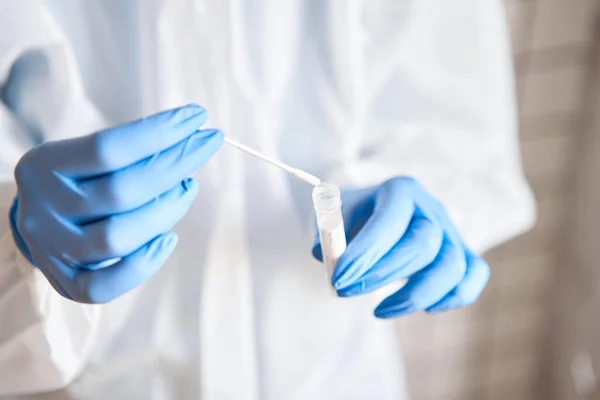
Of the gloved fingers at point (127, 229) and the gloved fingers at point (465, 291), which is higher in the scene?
the gloved fingers at point (127, 229)

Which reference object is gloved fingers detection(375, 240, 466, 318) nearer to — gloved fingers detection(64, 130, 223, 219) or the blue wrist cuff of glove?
gloved fingers detection(64, 130, 223, 219)

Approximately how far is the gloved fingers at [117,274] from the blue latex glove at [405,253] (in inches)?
7.1

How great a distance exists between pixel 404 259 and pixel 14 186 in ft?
1.44

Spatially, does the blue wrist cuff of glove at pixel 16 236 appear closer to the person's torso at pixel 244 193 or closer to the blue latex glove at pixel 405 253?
the person's torso at pixel 244 193

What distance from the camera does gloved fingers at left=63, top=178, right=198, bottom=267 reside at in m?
0.56

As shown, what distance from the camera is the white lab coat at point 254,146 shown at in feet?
2.09

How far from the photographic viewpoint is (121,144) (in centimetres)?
54

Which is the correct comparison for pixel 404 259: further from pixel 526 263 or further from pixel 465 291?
pixel 526 263

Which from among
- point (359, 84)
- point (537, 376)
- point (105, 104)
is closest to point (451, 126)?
point (359, 84)

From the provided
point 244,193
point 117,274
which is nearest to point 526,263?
point 244,193

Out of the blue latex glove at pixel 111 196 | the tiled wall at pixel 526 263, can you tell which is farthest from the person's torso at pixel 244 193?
the tiled wall at pixel 526 263

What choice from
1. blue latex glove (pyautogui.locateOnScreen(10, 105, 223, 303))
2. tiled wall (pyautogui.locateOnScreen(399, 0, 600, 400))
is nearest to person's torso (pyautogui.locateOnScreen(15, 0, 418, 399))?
blue latex glove (pyautogui.locateOnScreen(10, 105, 223, 303))

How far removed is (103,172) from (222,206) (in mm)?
163

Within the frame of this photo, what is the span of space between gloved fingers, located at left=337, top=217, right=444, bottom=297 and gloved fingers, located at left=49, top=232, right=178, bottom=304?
7.7 inches
